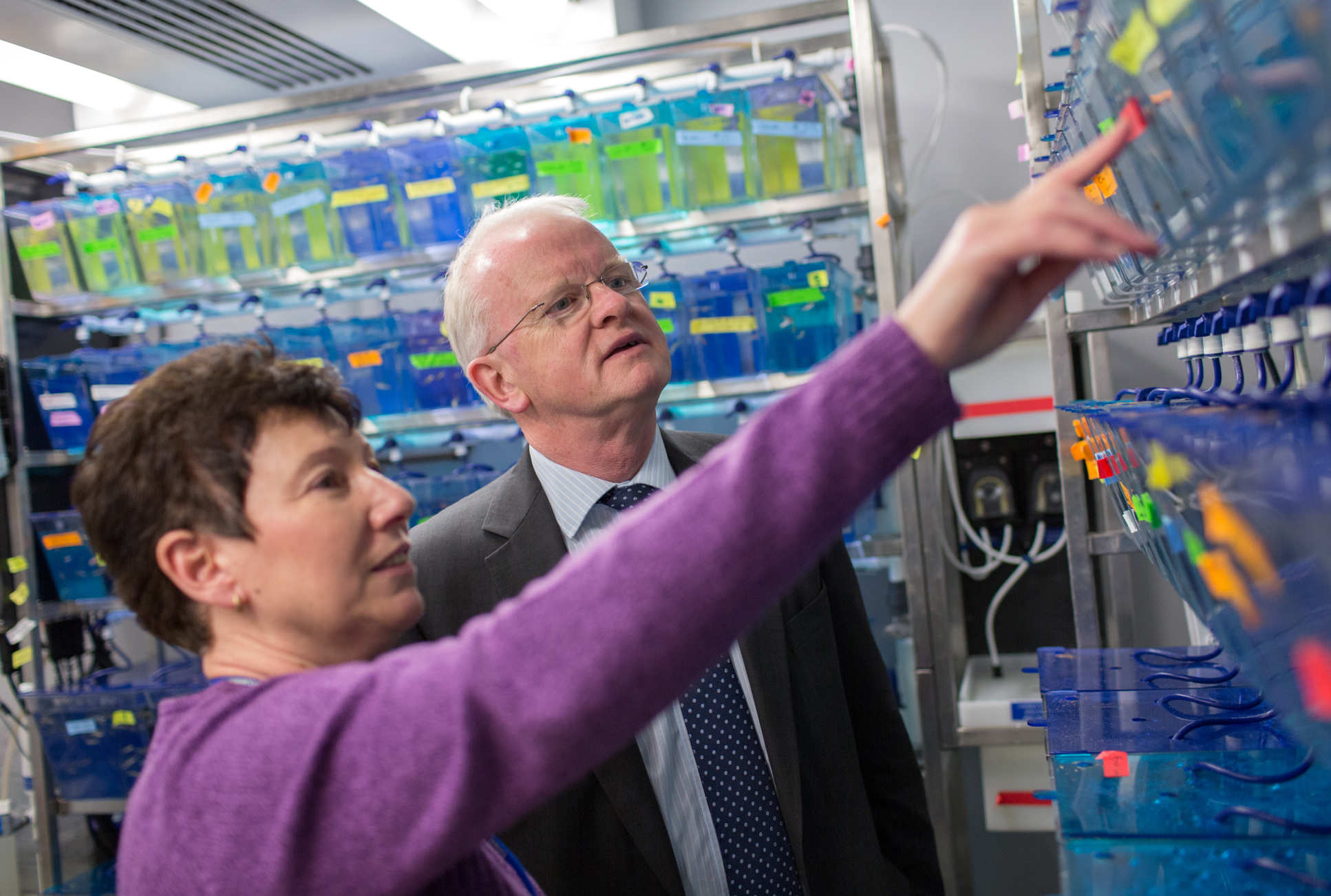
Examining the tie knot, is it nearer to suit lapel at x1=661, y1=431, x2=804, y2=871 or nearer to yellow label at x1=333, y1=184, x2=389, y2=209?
suit lapel at x1=661, y1=431, x2=804, y2=871

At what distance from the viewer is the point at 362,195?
3.00 meters

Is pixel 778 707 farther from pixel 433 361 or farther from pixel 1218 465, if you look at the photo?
pixel 433 361

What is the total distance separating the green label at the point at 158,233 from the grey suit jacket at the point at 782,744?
1969 mm

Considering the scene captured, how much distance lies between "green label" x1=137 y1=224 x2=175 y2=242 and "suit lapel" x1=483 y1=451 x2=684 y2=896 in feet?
6.60

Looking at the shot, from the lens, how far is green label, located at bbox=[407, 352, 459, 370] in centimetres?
304

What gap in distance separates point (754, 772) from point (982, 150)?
2.47 metres

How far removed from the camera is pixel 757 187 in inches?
108

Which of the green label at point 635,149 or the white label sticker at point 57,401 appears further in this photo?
the white label sticker at point 57,401

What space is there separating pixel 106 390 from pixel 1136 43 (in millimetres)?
3304

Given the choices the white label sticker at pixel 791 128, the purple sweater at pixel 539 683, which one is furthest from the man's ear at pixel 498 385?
the white label sticker at pixel 791 128

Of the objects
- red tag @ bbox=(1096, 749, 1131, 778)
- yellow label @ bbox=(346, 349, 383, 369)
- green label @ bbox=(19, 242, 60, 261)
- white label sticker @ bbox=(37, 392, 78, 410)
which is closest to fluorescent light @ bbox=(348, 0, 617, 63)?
yellow label @ bbox=(346, 349, 383, 369)

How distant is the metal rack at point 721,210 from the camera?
2580 mm

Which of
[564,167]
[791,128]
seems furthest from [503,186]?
[791,128]

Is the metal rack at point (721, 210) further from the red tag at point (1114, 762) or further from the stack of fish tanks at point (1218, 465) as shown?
the red tag at point (1114, 762)
